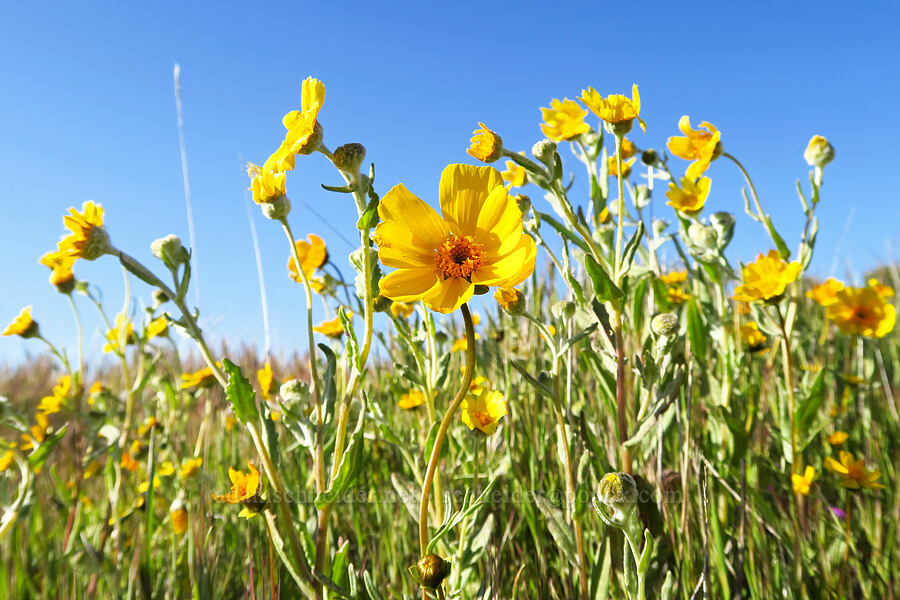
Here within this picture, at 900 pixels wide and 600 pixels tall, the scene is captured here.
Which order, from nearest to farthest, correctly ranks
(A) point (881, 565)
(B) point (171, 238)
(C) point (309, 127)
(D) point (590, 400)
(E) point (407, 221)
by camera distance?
(E) point (407, 221), (C) point (309, 127), (B) point (171, 238), (A) point (881, 565), (D) point (590, 400)

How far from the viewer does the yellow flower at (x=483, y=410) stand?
104 cm

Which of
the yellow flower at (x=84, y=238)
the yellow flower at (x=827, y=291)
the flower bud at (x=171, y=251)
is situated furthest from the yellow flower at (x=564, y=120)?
the yellow flower at (x=827, y=291)

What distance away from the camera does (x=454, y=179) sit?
69 cm

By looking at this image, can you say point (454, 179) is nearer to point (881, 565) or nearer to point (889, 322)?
point (881, 565)

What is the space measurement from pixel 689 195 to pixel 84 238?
1.40m

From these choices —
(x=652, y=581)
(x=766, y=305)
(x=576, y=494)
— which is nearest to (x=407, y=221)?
(x=576, y=494)

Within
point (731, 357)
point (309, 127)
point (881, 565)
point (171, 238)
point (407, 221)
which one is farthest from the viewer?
point (731, 357)

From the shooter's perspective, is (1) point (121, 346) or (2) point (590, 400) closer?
(2) point (590, 400)

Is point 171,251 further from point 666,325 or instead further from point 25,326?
point 25,326

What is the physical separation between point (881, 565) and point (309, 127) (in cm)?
156

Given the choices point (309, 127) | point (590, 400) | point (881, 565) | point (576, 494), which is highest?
point (309, 127)

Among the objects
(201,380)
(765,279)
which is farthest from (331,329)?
(765,279)

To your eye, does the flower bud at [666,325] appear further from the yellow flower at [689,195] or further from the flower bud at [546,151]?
Result: the yellow flower at [689,195]

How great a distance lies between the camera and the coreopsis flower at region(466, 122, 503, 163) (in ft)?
3.55
